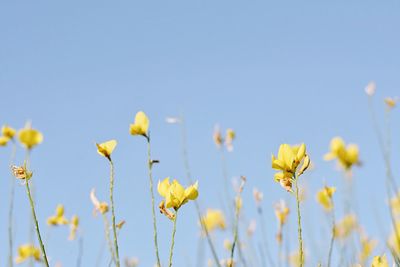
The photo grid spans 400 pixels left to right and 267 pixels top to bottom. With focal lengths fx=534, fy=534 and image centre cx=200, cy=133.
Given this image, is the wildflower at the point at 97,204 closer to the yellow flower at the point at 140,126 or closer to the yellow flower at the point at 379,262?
the yellow flower at the point at 140,126

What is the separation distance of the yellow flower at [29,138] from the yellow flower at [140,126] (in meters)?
1.13

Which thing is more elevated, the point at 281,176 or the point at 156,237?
the point at 281,176

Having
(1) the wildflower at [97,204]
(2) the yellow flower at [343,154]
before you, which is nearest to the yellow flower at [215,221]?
(2) the yellow flower at [343,154]

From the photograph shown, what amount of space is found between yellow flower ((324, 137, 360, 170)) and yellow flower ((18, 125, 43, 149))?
1841 mm

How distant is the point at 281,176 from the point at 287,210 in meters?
0.86

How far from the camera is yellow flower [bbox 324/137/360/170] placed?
11.0 ft

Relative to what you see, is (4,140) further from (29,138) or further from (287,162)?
(287,162)

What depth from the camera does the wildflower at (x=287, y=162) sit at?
123 cm

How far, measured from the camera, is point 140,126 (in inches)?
59.3

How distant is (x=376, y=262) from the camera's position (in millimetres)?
1248

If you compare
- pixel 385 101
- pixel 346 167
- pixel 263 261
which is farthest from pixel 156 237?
pixel 346 167

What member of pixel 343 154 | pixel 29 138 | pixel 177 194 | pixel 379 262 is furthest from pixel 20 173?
pixel 343 154

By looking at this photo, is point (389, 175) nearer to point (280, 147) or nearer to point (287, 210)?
point (287, 210)

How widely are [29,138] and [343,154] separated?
6.36 feet
